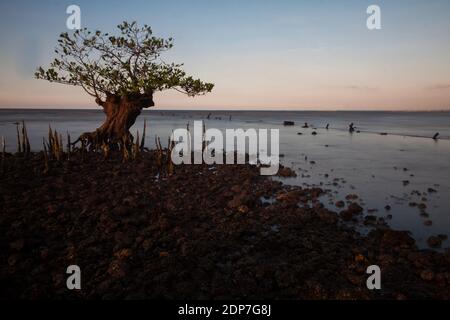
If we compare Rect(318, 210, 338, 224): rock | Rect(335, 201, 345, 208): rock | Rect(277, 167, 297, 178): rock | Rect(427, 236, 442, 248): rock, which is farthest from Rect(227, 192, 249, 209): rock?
Rect(277, 167, 297, 178): rock

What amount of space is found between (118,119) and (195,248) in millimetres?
17921

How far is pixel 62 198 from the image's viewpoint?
12.2 metres

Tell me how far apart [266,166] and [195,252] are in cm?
1363

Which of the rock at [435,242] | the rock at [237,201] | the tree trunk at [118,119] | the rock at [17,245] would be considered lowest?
the rock at [435,242]

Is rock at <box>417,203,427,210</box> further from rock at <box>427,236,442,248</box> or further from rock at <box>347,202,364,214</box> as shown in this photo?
rock at <box>427,236,442,248</box>

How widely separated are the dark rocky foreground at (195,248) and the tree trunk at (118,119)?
9.63 m

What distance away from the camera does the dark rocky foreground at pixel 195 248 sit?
6.55 metres

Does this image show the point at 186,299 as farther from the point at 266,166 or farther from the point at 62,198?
the point at 266,166

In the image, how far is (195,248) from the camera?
8.19 m

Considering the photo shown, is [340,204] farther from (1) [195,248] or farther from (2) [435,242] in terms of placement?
(1) [195,248]

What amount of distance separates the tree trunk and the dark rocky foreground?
963 cm

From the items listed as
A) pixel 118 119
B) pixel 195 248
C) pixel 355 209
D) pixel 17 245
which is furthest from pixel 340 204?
pixel 118 119

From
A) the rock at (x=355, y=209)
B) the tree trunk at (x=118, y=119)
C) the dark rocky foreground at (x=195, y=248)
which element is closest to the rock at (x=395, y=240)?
the dark rocky foreground at (x=195, y=248)

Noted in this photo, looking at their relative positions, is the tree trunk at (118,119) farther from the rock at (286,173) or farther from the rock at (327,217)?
the rock at (327,217)
